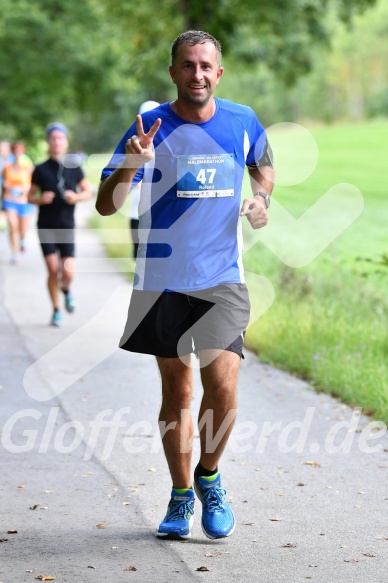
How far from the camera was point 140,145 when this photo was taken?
15.7 feet

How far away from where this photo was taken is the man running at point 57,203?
12.3m

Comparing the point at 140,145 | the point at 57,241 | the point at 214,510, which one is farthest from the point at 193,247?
the point at 57,241

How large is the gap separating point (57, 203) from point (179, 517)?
769 centimetres

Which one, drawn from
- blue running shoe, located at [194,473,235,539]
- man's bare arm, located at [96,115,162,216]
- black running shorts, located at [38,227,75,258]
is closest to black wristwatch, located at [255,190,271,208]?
man's bare arm, located at [96,115,162,216]

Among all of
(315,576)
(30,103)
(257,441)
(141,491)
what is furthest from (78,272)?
(30,103)

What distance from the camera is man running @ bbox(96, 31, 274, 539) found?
16.4 feet

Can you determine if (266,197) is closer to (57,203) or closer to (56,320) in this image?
(56,320)

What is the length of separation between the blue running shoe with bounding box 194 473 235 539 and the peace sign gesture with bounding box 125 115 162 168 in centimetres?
148

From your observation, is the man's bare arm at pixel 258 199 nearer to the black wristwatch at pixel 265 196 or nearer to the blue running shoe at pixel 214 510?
the black wristwatch at pixel 265 196

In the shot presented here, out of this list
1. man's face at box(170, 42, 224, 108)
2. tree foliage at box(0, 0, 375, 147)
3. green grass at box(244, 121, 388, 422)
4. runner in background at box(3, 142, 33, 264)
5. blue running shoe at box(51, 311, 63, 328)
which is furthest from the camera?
tree foliage at box(0, 0, 375, 147)

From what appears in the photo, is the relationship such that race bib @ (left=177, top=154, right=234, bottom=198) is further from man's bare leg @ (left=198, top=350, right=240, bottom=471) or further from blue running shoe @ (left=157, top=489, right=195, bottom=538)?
blue running shoe @ (left=157, top=489, right=195, bottom=538)

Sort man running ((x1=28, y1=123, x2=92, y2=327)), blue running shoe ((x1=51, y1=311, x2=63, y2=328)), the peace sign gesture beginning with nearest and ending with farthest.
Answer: the peace sign gesture < blue running shoe ((x1=51, y1=311, x2=63, y2=328)) < man running ((x1=28, y1=123, x2=92, y2=327))

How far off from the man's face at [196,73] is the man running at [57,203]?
7.32 meters

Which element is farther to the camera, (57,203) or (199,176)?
(57,203)
